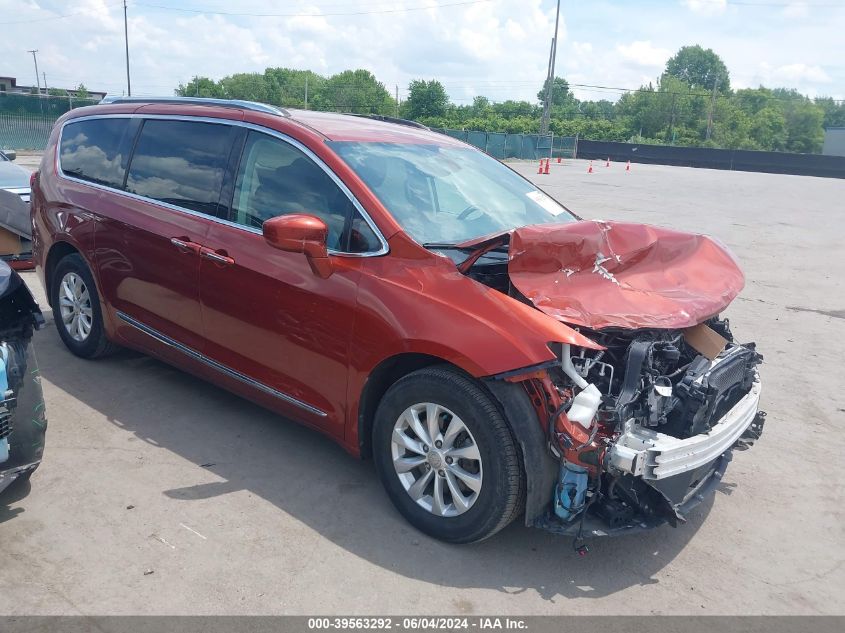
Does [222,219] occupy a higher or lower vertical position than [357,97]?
lower

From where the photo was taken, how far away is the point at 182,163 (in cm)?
458

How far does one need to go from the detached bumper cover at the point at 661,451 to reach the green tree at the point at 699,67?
413 feet

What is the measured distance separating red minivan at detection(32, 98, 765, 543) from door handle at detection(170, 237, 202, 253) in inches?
0.4

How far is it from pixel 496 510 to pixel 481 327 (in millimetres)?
810

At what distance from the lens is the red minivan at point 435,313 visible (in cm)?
312

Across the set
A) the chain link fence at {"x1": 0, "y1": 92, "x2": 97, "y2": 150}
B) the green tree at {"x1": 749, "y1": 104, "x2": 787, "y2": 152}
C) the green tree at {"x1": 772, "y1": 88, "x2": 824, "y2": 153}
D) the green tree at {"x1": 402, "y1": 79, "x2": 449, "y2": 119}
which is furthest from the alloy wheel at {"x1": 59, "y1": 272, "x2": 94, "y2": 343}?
the green tree at {"x1": 772, "y1": 88, "x2": 824, "y2": 153}

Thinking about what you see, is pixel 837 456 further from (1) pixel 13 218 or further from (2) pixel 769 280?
(1) pixel 13 218

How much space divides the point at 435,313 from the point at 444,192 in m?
1.10

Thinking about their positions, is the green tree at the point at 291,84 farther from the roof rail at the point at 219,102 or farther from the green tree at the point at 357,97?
the roof rail at the point at 219,102

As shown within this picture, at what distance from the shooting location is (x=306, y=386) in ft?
12.7

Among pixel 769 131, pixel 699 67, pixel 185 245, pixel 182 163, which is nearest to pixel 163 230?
pixel 185 245

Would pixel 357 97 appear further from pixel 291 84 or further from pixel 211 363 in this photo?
pixel 211 363

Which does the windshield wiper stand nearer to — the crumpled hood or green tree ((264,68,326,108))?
the crumpled hood

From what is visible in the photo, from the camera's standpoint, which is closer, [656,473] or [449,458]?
[656,473]
